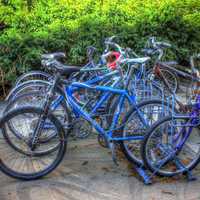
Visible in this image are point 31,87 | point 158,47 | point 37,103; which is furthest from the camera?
point 158,47

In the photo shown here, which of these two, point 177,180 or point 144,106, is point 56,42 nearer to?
point 144,106

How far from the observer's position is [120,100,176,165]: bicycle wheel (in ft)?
15.2

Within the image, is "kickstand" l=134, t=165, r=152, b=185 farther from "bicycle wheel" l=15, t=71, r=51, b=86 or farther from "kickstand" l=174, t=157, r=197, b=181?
"bicycle wheel" l=15, t=71, r=51, b=86

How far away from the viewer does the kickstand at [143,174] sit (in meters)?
4.44

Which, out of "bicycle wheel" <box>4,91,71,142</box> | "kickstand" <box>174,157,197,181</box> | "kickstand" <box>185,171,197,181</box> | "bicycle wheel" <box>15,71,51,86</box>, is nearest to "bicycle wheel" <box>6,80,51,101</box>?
"bicycle wheel" <box>4,91,71,142</box>

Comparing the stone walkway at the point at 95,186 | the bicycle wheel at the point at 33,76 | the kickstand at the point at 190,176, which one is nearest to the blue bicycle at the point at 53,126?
the stone walkway at the point at 95,186

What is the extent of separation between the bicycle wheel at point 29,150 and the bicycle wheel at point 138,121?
0.68 meters

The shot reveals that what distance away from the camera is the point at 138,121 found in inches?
186

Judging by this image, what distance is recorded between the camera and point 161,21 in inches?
305

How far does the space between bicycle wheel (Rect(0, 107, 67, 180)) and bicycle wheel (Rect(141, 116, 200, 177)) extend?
2.86 ft

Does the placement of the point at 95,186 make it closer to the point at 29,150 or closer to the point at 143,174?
the point at 143,174

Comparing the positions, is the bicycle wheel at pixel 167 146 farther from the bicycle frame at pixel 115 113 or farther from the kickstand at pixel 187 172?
the bicycle frame at pixel 115 113

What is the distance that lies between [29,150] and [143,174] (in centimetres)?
123

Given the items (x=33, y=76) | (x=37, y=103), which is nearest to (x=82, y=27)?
(x=33, y=76)
